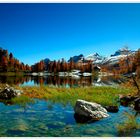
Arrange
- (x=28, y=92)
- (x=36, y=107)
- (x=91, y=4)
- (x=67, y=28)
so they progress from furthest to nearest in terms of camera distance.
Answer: (x=28, y=92)
(x=36, y=107)
(x=67, y=28)
(x=91, y=4)

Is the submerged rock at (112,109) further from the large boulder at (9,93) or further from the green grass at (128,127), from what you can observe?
the large boulder at (9,93)

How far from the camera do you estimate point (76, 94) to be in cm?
1198

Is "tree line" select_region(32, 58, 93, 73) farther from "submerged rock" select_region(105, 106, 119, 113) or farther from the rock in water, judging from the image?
"submerged rock" select_region(105, 106, 119, 113)

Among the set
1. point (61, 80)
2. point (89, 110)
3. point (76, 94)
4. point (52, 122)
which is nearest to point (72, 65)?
point (61, 80)

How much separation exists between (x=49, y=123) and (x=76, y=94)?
2329mm

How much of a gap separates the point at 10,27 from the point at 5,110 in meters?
2.33

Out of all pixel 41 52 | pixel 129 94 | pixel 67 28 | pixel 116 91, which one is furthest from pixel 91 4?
pixel 116 91

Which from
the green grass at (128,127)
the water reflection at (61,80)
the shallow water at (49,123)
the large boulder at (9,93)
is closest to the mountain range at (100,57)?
the water reflection at (61,80)

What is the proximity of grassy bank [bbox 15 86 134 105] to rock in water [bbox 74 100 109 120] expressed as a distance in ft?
2.17

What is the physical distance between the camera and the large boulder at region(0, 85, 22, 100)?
1231 cm

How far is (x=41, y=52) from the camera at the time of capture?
10297mm

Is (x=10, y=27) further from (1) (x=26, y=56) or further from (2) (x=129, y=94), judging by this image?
(2) (x=129, y=94)

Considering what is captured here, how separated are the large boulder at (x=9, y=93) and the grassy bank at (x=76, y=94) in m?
0.29

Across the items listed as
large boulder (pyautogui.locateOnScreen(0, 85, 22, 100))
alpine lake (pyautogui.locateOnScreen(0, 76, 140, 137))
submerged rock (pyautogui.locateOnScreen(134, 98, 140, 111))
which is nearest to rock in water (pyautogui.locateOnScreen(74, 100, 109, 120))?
alpine lake (pyautogui.locateOnScreen(0, 76, 140, 137))
